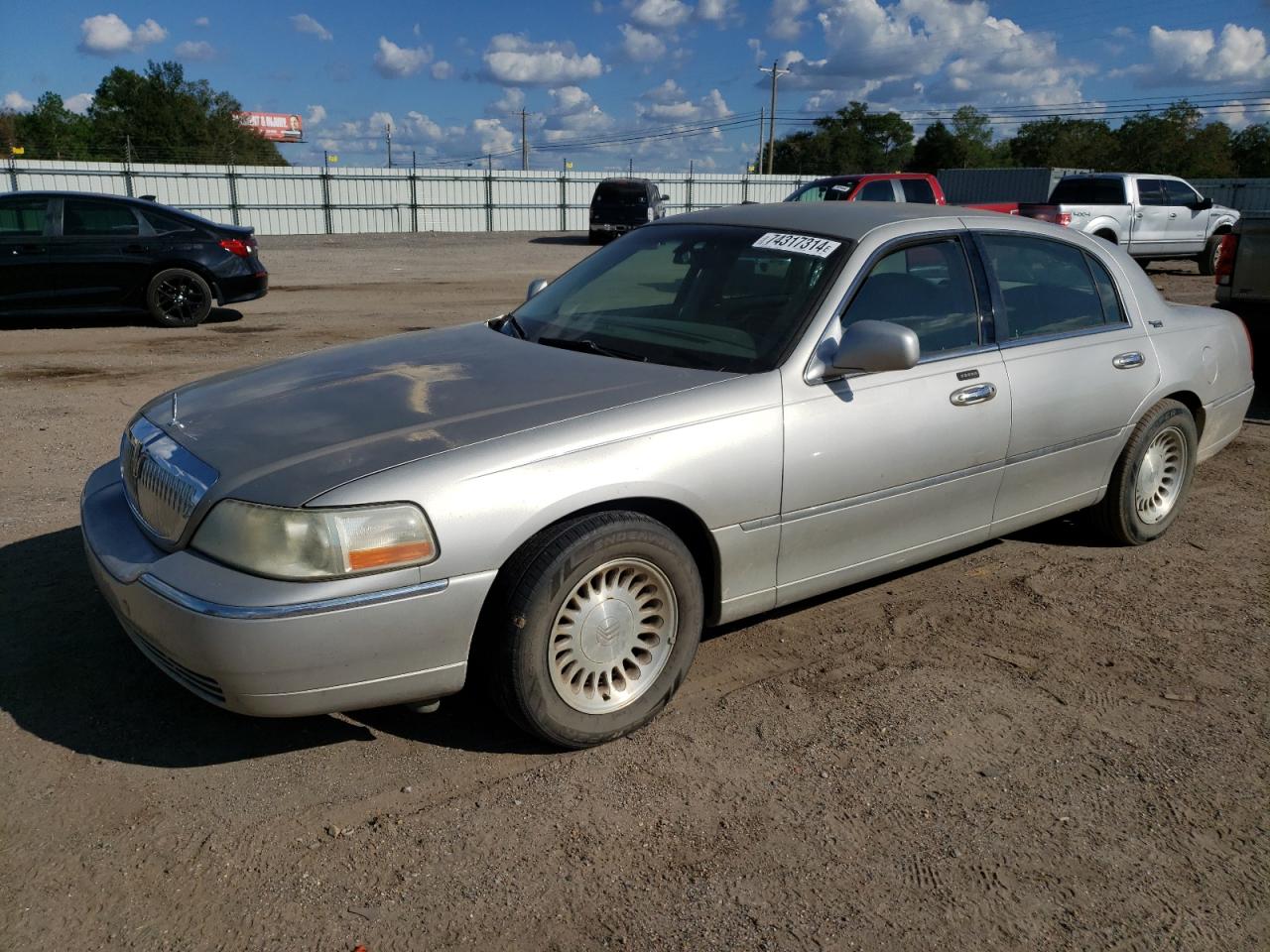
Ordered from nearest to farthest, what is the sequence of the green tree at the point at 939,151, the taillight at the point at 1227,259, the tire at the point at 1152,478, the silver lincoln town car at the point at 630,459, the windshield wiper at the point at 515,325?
1. the silver lincoln town car at the point at 630,459
2. the windshield wiper at the point at 515,325
3. the tire at the point at 1152,478
4. the taillight at the point at 1227,259
5. the green tree at the point at 939,151

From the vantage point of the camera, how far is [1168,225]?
19984 millimetres

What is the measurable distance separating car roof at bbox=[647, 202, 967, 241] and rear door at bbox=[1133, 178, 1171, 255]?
683 inches

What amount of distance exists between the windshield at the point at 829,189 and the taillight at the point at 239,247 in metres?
8.38

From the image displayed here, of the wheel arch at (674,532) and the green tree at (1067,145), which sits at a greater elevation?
the green tree at (1067,145)


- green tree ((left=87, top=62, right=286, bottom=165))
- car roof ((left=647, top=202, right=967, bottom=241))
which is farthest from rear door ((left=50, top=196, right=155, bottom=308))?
green tree ((left=87, top=62, right=286, bottom=165))

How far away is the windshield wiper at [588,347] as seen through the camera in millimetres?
3719

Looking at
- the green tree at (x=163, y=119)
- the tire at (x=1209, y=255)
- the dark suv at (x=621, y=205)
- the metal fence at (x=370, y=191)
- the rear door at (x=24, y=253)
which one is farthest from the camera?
the green tree at (x=163, y=119)

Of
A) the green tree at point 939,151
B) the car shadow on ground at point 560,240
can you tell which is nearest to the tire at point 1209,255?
the car shadow on ground at point 560,240

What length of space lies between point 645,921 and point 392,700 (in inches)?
36.3

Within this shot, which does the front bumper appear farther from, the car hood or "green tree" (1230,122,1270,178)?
"green tree" (1230,122,1270,178)

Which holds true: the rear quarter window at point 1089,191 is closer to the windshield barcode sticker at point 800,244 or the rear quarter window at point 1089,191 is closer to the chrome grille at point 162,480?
the windshield barcode sticker at point 800,244

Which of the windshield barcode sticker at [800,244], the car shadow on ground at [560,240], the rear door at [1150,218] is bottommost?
the windshield barcode sticker at [800,244]

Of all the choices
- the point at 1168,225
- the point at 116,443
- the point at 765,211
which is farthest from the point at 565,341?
the point at 1168,225

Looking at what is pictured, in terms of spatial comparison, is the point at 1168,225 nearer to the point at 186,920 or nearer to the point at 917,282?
the point at 917,282
